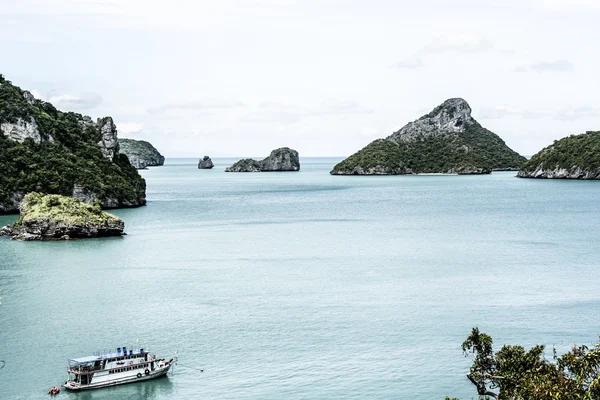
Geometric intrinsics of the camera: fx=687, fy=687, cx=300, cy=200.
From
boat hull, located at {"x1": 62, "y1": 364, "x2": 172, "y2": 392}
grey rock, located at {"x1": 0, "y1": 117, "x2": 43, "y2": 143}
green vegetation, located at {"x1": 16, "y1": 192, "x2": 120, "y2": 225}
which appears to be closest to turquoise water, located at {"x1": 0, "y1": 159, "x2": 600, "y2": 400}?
boat hull, located at {"x1": 62, "y1": 364, "x2": 172, "y2": 392}

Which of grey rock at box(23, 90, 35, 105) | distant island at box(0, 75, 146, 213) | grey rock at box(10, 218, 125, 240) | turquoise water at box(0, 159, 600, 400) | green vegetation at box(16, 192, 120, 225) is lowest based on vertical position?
turquoise water at box(0, 159, 600, 400)

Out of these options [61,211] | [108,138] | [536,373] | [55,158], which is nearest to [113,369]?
[536,373]

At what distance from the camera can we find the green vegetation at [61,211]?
323 feet

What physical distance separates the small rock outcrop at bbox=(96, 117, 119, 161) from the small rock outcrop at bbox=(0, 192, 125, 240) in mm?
49668

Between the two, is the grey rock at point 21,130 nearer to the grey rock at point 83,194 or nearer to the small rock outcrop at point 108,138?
the grey rock at point 83,194

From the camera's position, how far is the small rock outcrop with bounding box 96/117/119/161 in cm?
15162

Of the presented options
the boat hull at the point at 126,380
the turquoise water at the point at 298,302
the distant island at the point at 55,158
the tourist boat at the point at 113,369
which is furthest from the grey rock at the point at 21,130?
the boat hull at the point at 126,380

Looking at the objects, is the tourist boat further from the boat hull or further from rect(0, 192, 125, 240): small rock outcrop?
rect(0, 192, 125, 240): small rock outcrop

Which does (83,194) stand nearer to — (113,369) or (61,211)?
(61,211)

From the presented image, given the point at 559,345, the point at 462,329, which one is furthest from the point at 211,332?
the point at 559,345

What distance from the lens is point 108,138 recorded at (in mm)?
154250

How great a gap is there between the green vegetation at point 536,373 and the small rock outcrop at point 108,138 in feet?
428

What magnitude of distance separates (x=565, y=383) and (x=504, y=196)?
150565mm

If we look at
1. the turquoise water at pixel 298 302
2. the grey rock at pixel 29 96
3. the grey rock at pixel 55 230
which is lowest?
the turquoise water at pixel 298 302
